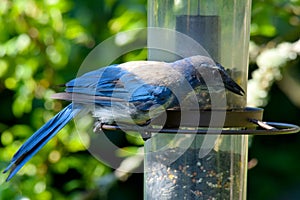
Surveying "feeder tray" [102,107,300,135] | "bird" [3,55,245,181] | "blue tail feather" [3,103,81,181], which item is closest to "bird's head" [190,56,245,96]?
"bird" [3,55,245,181]

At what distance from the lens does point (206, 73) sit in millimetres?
3281

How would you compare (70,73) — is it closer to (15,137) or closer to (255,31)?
(15,137)

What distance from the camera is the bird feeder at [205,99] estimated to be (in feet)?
Result: 11.3

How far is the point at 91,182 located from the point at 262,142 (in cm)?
142

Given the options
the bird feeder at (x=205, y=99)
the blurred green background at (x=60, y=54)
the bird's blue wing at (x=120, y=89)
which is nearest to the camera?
the bird's blue wing at (x=120, y=89)

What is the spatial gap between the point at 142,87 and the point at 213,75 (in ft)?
0.97

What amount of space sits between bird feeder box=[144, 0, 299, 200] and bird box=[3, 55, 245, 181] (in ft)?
0.29

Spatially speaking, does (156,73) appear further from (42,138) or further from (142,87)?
(42,138)

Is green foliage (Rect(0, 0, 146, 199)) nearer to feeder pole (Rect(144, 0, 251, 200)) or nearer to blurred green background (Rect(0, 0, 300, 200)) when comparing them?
blurred green background (Rect(0, 0, 300, 200))

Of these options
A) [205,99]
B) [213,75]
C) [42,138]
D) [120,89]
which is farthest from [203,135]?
[42,138]

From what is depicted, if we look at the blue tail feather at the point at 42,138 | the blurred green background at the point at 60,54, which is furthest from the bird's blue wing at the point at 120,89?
the blurred green background at the point at 60,54

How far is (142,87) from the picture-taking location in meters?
3.27

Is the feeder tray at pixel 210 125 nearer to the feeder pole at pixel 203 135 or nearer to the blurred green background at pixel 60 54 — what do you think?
the feeder pole at pixel 203 135

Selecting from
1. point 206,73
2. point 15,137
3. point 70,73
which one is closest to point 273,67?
point 206,73
